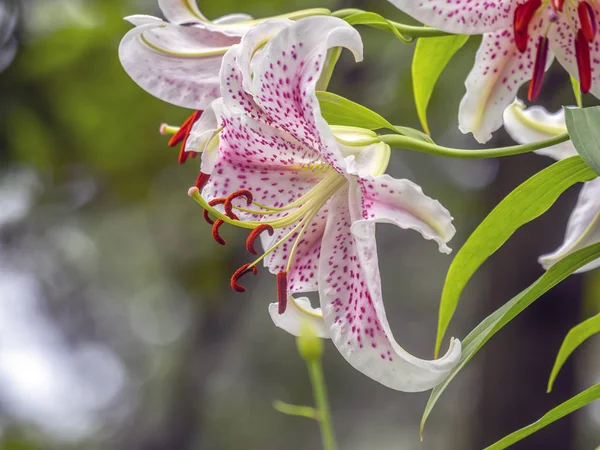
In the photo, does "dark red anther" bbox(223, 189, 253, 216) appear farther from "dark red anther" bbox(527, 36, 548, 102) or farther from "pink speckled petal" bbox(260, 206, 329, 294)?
"dark red anther" bbox(527, 36, 548, 102)

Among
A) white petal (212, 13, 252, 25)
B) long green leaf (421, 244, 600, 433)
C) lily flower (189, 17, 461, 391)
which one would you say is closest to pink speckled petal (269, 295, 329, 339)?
lily flower (189, 17, 461, 391)

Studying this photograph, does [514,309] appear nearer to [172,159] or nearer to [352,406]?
[172,159]

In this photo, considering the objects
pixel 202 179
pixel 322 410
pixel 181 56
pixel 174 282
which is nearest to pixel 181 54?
pixel 181 56

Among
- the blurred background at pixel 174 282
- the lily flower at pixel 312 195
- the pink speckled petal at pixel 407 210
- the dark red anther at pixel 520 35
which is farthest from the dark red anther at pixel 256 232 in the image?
the blurred background at pixel 174 282

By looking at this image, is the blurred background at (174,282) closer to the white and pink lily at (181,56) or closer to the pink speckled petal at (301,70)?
the white and pink lily at (181,56)

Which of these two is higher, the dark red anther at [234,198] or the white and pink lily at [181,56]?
the white and pink lily at [181,56]

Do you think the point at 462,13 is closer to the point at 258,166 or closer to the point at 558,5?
the point at 558,5

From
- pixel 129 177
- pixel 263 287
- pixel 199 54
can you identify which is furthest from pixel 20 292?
pixel 199 54
